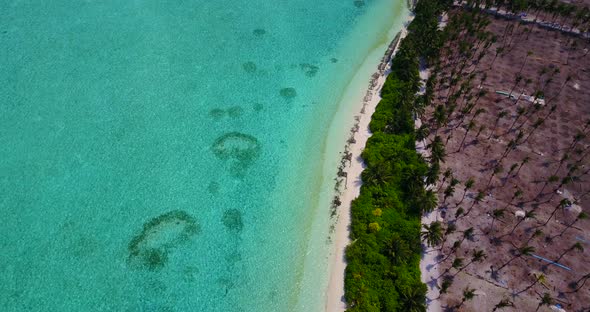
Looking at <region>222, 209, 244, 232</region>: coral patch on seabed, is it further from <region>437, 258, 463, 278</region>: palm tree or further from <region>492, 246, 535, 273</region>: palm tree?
<region>492, 246, 535, 273</region>: palm tree

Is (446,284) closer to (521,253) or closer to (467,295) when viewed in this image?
(467,295)

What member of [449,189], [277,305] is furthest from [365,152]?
[277,305]

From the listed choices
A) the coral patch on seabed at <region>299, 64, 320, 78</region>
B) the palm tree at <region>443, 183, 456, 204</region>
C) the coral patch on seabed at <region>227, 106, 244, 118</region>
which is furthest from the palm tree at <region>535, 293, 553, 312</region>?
the coral patch on seabed at <region>299, 64, 320, 78</region>

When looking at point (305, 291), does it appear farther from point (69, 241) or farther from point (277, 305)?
point (69, 241)

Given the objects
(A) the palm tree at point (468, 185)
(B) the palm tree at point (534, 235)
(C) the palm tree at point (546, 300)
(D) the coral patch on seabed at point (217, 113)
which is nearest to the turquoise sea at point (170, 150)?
(D) the coral patch on seabed at point (217, 113)

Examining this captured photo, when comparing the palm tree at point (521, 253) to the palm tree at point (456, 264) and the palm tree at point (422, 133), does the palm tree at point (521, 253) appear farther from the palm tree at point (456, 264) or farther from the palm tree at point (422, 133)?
the palm tree at point (422, 133)
